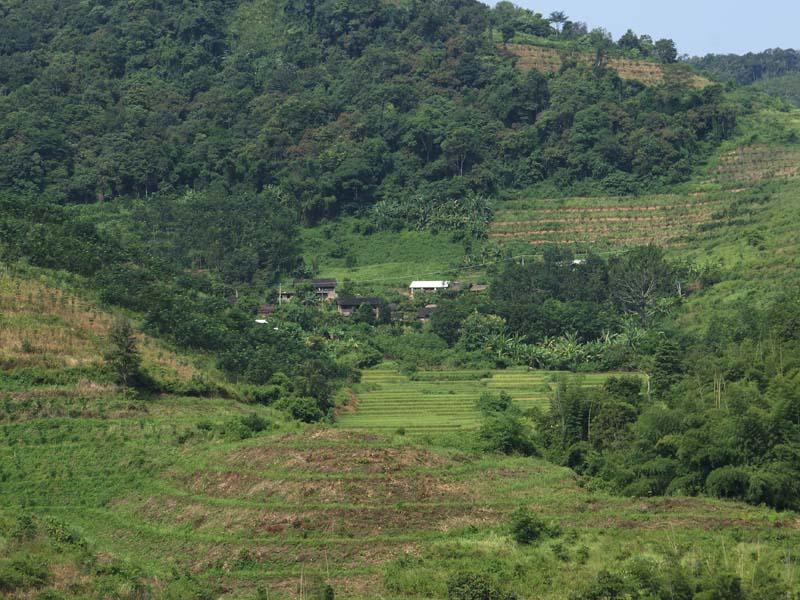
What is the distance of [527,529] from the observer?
94.9 feet

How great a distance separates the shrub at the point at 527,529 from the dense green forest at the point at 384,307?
7 centimetres

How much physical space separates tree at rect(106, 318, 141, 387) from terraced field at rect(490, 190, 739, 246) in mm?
34946

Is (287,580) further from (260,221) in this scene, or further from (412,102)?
(412,102)

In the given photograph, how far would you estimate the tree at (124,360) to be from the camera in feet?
131

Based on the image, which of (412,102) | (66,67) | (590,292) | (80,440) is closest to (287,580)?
(80,440)

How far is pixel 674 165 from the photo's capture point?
78000 mm

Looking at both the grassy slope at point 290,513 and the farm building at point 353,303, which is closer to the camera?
the grassy slope at point 290,513

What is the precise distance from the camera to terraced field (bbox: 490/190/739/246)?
7144 cm

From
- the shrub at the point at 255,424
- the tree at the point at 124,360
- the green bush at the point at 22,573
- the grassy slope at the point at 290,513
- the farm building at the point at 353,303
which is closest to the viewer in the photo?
the green bush at the point at 22,573

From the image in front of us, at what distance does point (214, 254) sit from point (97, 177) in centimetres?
1249

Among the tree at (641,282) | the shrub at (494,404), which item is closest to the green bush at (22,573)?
the shrub at (494,404)

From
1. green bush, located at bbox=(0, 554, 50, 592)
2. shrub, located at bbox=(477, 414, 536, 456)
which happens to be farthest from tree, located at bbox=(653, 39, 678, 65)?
green bush, located at bbox=(0, 554, 50, 592)

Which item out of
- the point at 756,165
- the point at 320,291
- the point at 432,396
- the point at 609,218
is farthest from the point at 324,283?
the point at 756,165

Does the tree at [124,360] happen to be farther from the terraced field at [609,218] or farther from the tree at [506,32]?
the tree at [506,32]
